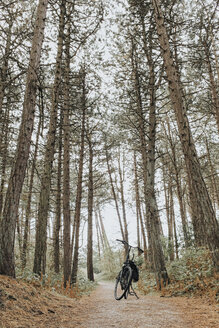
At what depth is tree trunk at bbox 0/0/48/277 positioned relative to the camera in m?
4.16

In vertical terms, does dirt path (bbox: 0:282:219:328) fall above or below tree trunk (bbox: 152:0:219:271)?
below

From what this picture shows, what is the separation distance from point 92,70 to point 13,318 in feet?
32.1

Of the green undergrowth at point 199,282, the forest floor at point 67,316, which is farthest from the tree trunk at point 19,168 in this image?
the green undergrowth at point 199,282

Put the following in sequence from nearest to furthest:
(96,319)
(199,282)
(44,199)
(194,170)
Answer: (96,319) < (199,282) < (194,170) < (44,199)

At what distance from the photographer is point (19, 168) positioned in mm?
4543

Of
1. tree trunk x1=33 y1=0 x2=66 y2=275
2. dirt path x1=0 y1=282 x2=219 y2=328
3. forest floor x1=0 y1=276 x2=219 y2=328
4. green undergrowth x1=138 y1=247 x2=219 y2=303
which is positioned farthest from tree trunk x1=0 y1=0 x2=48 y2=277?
green undergrowth x1=138 y1=247 x2=219 y2=303

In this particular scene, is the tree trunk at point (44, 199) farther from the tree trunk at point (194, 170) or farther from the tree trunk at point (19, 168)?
the tree trunk at point (194, 170)

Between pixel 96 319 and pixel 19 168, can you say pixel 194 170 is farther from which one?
pixel 19 168

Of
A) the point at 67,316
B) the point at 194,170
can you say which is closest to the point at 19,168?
the point at 67,316

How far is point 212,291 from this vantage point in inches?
184

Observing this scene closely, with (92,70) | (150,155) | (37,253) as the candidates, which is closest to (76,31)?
(92,70)

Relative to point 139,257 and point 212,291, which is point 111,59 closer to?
point 212,291

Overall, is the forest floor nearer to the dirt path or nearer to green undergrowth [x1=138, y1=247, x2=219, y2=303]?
the dirt path

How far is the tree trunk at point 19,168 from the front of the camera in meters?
4.16
